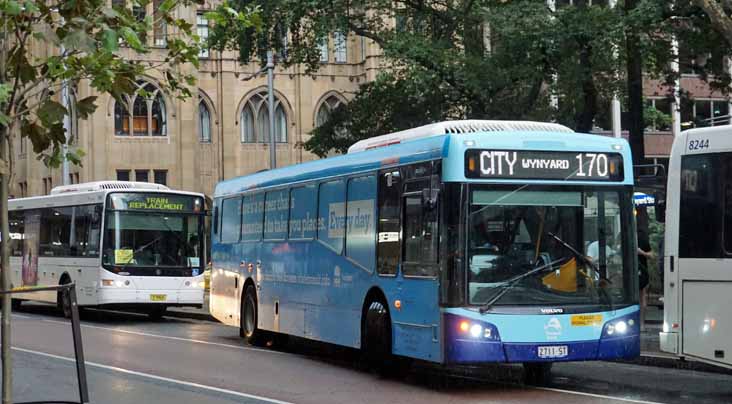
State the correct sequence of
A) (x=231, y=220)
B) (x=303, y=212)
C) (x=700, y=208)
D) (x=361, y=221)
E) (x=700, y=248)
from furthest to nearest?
(x=231, y=220) → (x=303, y=212) → (x=361, y=221) → (x=700, y=208) → (x=700, y=248)

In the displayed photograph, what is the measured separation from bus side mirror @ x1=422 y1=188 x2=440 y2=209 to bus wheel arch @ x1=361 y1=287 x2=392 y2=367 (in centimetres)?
183

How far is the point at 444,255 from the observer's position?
1361cm

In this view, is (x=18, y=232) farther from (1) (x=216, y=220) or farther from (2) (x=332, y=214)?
(2) (x=332, y=214)

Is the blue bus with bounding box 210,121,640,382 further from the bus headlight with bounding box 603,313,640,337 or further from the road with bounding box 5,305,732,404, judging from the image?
the road with bounding box 5,305,732,404

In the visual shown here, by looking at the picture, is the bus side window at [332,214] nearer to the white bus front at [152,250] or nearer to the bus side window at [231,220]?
the bus side window at [231,220]

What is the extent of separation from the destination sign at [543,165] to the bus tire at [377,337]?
2.51 meters

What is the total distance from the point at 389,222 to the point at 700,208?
388 centimetres

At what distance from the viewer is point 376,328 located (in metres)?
15.6

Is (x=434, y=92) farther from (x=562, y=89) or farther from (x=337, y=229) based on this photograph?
(x=337, y=229)

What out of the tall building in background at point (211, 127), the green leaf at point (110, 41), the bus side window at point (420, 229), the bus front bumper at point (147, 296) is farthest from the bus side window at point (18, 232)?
the green leaf at point (110, 41)

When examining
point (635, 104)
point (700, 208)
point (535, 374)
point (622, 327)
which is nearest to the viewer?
point (700, 208)

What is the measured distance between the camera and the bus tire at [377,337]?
604 inches

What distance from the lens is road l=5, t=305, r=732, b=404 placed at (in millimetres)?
13383

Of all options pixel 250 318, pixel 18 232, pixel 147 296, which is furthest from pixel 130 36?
pixel 18 232
